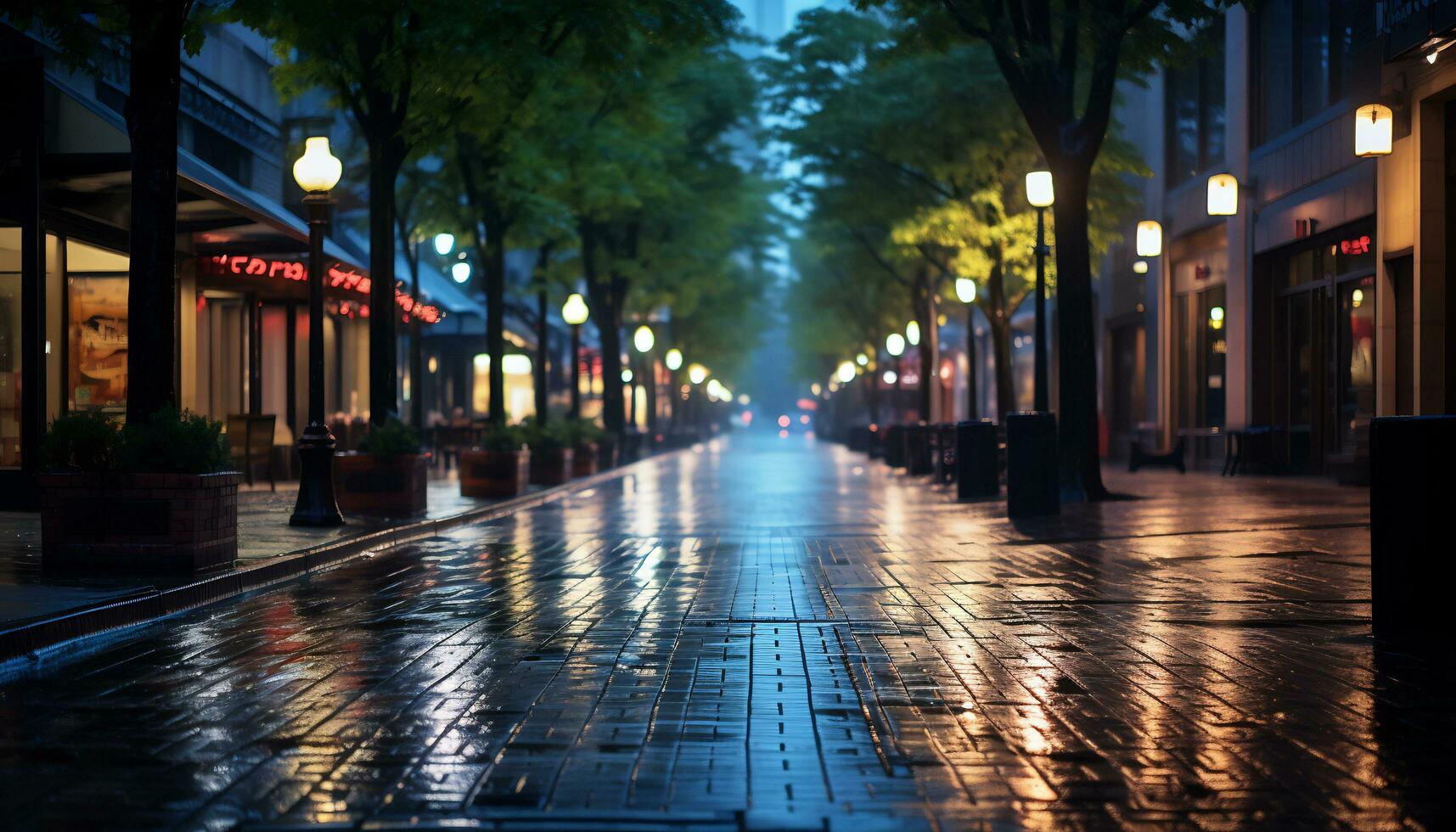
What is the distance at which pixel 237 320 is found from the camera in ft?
106

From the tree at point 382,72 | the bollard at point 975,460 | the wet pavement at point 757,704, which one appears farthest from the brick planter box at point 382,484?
the bollard at point 975,460

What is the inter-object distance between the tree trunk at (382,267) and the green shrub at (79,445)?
8.74 metres

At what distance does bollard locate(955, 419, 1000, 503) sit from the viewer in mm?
24484

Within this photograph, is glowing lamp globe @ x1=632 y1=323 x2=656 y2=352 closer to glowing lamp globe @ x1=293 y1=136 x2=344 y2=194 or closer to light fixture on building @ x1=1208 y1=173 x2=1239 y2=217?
light fixture on building @ x1=1208 y1=173 x2=1239 y2=217

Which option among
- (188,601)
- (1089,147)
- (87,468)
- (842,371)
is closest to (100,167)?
(87,468)

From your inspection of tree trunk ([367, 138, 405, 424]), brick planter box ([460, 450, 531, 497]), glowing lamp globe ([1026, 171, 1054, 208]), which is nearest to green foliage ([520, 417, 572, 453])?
brick planter box ([460, 450, 531, 497])

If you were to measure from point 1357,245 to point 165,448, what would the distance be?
2015cm

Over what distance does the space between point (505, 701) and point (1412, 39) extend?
54.7 ft

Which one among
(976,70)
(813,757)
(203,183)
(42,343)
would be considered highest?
(976,70)

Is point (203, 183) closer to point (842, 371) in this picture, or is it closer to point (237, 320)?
point (237, 320)

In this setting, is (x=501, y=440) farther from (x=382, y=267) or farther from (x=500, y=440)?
(x=382, y=267)

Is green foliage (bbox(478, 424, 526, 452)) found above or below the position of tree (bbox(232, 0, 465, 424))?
below

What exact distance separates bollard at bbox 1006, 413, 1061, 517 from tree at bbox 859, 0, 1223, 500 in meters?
2.13

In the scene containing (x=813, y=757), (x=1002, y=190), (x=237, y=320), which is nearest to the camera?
(x=813, y=757)
